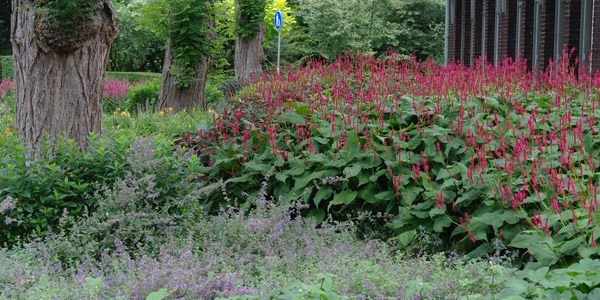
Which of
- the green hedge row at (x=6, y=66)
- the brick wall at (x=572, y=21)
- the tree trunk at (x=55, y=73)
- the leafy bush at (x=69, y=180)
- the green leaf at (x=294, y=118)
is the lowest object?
the leafy bush at (x=69, y=180)

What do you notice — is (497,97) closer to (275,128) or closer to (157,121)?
(275,128)

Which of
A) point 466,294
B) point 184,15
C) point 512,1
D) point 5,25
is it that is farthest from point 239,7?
point 5,25

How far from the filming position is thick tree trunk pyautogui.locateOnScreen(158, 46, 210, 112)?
43.5 ft

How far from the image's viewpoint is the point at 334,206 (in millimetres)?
6262

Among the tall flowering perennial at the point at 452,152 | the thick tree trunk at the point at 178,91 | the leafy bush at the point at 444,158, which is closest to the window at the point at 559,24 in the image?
the tall flowering perennial at the point at 452,152

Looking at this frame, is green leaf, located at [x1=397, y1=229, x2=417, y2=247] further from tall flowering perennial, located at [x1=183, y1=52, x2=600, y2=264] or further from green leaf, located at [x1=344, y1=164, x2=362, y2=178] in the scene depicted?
green leaf, located at [x1=344, y1=164, x2=362, y2=178]

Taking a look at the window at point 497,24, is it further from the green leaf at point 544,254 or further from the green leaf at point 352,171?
the green leaf at point 544,254

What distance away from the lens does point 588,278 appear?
3436 mm

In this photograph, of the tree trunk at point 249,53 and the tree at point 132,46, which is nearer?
the tree trunk at point 249,53

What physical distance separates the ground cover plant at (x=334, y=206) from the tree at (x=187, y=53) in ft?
18.4

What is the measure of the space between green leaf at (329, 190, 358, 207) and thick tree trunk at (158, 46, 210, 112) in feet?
25.6

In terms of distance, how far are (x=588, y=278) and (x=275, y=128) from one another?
3.99m

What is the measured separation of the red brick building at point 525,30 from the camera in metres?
13.5

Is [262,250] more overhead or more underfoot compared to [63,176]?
more underfoot
